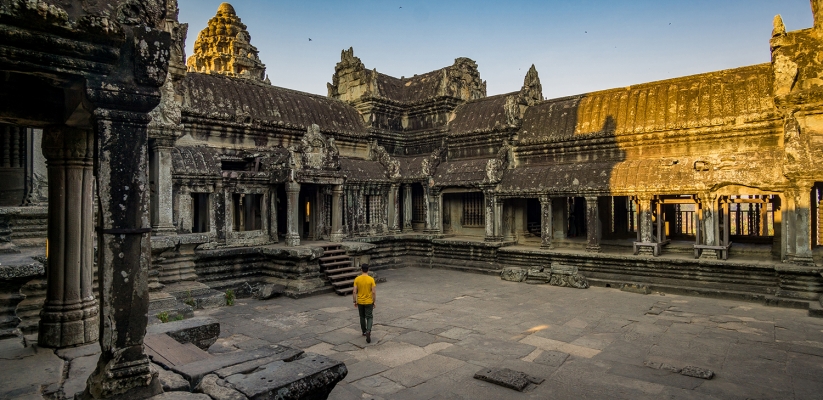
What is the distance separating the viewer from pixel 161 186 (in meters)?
9.84

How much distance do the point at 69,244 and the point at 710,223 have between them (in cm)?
1293

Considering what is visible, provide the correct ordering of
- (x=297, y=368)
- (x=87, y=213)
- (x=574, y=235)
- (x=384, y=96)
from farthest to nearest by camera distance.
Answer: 1. (x=384, y=96)
2. (x=574, y=235)
3. (x=87, y=213)
4. (x=297, y=368)

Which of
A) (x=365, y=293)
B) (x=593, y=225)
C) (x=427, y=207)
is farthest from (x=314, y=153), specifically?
(x=593, y=225)

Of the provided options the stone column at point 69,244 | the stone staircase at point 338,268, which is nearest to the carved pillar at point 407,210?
the stone staircase at point 338,268

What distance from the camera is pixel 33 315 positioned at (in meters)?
7.09

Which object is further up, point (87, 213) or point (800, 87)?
point (800, 87)

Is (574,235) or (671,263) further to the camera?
(574,235)

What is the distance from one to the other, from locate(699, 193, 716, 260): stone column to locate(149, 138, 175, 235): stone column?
1231cm

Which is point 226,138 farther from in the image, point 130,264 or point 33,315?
point 130,264

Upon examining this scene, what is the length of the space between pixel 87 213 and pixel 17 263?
1263 millimetres

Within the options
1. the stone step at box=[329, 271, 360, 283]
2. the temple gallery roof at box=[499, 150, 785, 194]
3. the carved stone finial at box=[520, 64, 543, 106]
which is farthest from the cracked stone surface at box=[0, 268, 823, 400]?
the carved stone finial at box=[520, 64, 543, 106]

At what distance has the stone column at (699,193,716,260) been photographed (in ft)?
38.3

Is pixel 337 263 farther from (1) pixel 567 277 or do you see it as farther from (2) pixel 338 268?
(1) pixel 567 277

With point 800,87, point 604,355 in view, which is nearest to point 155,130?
point 604,355
